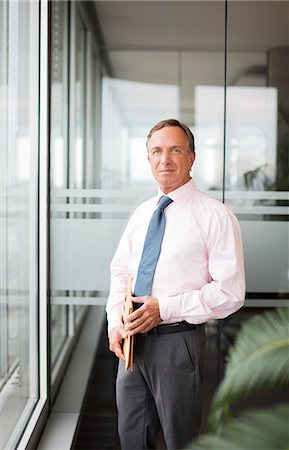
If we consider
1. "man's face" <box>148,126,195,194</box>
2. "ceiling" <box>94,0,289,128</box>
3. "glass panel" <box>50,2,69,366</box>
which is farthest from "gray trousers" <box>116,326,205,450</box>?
"ceiling" <box>94,0,289,128</box>

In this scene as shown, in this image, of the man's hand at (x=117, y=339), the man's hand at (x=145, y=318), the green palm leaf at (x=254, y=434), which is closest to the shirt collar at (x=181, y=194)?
the man's hand at (x=145, y=318)

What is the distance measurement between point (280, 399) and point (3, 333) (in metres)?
1.60

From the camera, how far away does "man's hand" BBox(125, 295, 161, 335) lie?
2.39 meters

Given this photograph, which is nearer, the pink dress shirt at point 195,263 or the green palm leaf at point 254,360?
the green palm leaf at point 254,360

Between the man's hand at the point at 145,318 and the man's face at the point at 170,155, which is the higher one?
the man's face at the point at 170,155

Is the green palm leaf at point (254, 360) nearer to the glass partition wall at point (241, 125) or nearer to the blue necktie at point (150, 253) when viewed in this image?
the blue necktie at point (150, 253)

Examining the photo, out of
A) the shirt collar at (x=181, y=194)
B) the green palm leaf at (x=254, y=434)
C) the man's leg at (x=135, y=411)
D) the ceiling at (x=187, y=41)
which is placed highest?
the ceiling at (x=187, y=41)

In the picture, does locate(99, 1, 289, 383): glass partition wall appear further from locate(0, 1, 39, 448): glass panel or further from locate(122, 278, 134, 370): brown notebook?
locate(122, 278, 134, 370): brown notebook

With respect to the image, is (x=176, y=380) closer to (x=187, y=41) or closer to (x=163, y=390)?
(x=163, y=390)

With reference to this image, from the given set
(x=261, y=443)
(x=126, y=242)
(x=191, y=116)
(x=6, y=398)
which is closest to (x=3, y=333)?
(x=6, y=398)

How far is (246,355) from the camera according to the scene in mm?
1267

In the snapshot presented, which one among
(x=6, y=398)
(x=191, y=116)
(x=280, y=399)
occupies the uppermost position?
(x=191, y=116)

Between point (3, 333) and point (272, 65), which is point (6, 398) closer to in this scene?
point (3, 333)

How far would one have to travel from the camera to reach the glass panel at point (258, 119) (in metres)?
3.33
